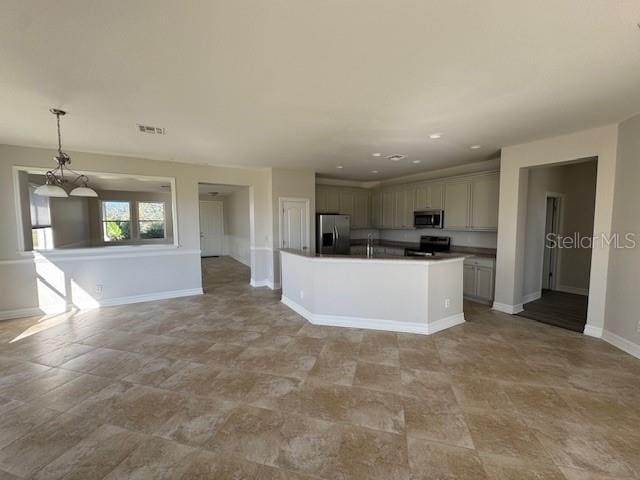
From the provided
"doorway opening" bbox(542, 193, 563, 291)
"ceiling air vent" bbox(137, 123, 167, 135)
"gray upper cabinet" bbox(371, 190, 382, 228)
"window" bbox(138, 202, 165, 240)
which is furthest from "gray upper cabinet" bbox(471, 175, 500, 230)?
"window" bbox(138, 202, 165, 240)

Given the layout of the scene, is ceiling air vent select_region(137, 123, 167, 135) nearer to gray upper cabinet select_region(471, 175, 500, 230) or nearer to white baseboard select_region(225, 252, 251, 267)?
gray upper cabinet select_region(471, 175, 500, 230)

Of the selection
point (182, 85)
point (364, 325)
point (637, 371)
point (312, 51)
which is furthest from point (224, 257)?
point (637, 371)

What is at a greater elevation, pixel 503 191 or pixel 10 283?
pixel 503 191

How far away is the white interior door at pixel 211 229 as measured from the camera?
1066 cm

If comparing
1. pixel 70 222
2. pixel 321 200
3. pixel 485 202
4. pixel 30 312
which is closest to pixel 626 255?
pixel 485 202

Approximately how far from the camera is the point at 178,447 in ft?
6.12

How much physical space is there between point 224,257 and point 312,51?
9.85 m

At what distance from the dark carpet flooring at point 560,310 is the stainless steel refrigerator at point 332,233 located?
3.71 metres

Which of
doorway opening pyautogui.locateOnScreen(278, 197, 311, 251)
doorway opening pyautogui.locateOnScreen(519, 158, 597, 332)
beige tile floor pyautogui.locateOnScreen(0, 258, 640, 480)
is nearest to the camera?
beige tile floor pyautogui.locateOnScreen(0, 258, 640, 480)

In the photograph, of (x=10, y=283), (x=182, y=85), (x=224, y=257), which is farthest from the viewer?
(x=224, y=257)

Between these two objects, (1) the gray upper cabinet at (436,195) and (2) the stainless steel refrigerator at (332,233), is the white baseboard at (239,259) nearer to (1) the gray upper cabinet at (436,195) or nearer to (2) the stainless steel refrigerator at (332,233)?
(2) the stainless steel refrigerator at (332,233)

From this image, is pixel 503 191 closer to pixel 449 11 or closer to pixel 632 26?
pixel 632 26

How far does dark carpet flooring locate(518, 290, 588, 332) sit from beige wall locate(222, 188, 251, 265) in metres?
7.02

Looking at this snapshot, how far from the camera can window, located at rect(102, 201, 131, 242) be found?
8.30 metres
